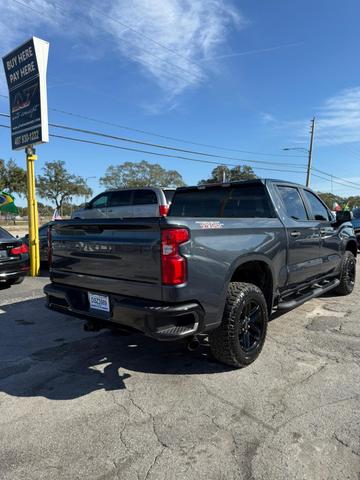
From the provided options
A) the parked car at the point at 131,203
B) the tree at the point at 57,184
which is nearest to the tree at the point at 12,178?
the tree at the point at 57,184

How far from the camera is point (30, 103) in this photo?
400 inches

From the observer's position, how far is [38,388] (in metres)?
3.61

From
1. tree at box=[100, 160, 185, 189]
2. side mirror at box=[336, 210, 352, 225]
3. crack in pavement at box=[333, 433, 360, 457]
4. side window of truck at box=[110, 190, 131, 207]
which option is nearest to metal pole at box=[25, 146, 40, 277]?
side window of truck at box=[110, 190, 131, 207]

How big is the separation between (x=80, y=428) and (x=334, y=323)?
3.84 m

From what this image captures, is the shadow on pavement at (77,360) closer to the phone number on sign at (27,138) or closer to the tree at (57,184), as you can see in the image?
the phone number on sign at (27,138)

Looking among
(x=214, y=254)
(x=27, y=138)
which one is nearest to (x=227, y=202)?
(x=214, y=254)

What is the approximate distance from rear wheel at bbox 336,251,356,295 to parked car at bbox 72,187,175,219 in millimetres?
4708

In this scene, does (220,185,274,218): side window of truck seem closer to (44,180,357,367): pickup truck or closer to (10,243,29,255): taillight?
(44,180,357,367): pickup truck

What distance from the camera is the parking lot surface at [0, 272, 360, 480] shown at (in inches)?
98.7

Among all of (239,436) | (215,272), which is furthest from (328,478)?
(215,272)

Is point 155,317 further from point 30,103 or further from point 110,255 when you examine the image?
point 30,103

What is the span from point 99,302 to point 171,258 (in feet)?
3.21

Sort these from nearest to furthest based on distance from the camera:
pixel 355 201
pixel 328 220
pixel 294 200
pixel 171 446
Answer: pixel 171 446 < pixel 294 200 < pixel 328 220 < pixel 355 201

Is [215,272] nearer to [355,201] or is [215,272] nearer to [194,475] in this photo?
[194,475]
